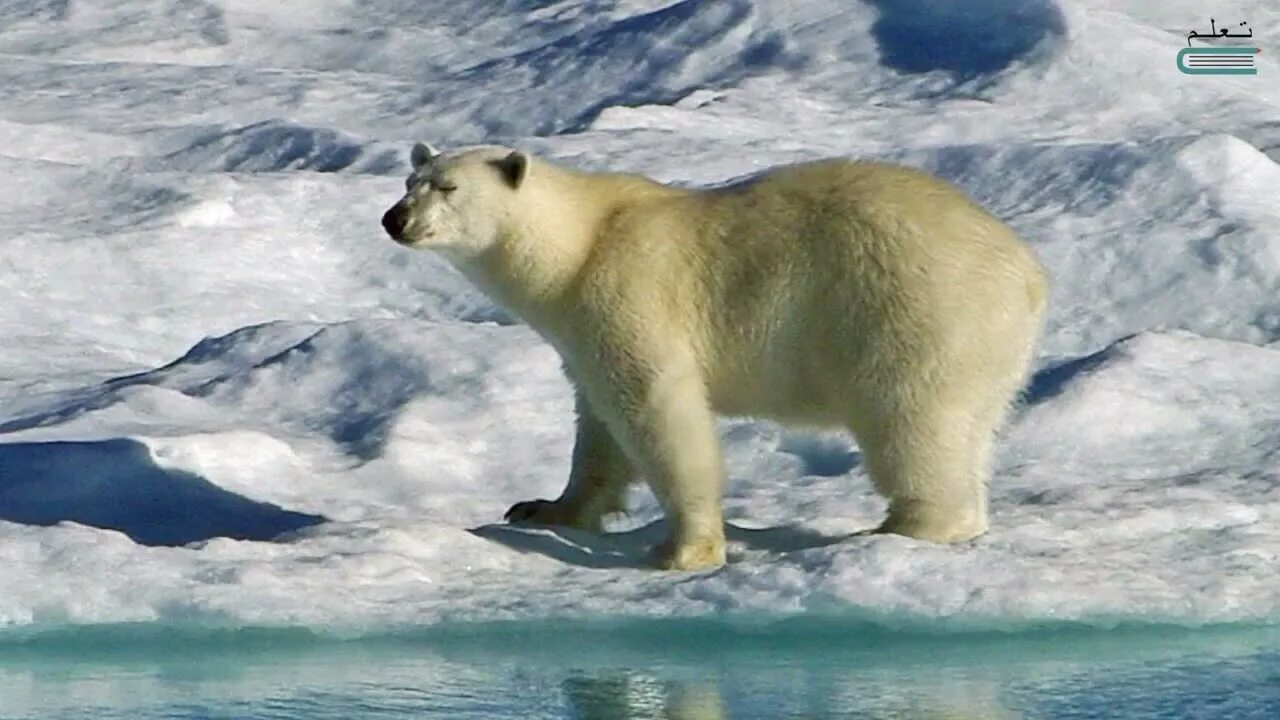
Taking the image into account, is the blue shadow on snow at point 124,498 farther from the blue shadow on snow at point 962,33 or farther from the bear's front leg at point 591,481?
the blue shadow on snow at point 962,33

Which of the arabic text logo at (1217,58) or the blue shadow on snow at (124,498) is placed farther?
the arabic text logo at (1217,58)

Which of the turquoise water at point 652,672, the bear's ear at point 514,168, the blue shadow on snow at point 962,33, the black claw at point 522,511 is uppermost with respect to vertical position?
the bear's ear at point 514,168

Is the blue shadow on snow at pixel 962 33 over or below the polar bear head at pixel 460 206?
below

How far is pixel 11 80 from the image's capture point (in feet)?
46.5

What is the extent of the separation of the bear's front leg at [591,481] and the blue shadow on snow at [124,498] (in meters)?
0.74

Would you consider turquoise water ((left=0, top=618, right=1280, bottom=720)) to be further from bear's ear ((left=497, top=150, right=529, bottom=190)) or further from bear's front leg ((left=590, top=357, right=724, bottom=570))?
bear's ear ((left=497, top=150, right=529, bottom=190))

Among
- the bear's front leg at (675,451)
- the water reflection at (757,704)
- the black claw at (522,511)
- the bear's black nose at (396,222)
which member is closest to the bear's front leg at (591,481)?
the black claw at (522,511)

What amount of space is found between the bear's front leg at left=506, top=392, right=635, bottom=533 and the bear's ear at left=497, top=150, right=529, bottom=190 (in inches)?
23.7

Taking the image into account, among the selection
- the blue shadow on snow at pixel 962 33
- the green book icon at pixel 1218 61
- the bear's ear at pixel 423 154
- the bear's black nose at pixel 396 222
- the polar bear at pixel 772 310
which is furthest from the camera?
the blue shadow on snow at pixel 962 33

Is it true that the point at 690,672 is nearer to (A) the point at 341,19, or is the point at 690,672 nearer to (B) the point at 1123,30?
(B) the point at 1123,30

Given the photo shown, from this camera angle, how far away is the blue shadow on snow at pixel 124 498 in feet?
19.6

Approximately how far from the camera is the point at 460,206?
542cm

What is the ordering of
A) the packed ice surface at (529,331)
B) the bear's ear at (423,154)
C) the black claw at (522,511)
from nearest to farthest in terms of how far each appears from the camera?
the packed ice surface at (529,331) < the bear's ear at (423,154) < the black claw at (522,511)

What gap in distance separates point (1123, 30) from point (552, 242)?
24.5 feet
